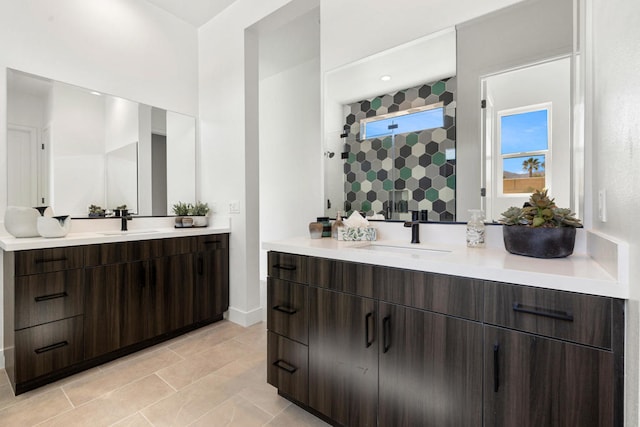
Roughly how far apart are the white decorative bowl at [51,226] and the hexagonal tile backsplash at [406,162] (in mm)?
1974

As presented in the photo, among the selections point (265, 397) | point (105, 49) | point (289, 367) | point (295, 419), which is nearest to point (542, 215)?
point (289, 367)

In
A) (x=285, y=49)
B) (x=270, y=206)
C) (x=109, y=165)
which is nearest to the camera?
(x=109, y=165)

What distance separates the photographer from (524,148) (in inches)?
56.0

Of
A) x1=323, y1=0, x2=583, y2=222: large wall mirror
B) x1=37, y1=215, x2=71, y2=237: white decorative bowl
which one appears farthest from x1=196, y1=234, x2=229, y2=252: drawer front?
x1=323, y1=0, x2=583, y2=222: large wall mirror

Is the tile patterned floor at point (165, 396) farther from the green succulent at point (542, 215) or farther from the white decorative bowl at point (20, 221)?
the green succulent at point (542, 215)

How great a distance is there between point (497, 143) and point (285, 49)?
289 cm

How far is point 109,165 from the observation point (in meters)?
2.56

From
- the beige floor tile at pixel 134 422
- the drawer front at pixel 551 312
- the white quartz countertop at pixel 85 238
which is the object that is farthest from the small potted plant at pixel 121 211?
the drawer front at pixel 551 312

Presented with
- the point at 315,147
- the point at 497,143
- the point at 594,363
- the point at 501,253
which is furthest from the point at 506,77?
the point at 315,147

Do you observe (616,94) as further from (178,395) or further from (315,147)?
(315,147)

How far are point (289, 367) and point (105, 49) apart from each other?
9.73 ft

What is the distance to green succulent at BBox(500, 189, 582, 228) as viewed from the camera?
1185mm

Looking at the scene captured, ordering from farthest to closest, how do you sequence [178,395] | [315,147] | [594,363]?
[315,147] < [178,395] < [594,363]

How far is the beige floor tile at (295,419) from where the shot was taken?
4.96ft
